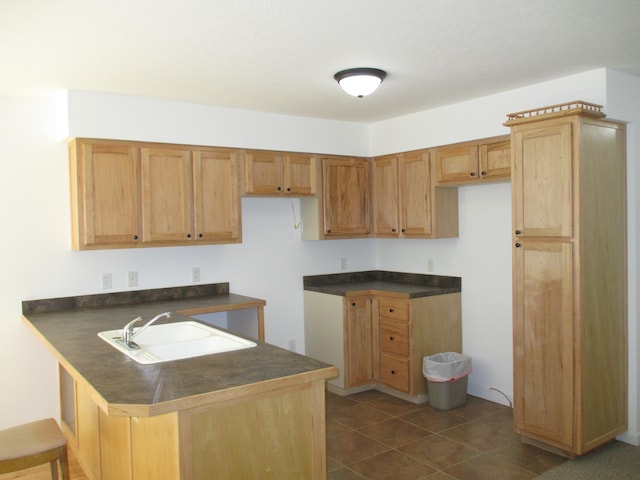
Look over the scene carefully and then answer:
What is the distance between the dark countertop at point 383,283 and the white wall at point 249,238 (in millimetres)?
78

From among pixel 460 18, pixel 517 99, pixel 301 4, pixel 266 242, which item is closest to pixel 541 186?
pixel 517 99

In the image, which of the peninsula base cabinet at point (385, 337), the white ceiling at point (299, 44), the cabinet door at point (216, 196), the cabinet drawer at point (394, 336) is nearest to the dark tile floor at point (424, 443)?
the peninsula base cabinet at point (385, 337)

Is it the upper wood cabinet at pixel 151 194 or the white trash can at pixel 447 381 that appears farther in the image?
the white trash can at pixel 447 381

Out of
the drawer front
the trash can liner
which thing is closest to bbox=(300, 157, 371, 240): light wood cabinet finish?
the drawer front

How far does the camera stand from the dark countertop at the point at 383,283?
14.8 ft

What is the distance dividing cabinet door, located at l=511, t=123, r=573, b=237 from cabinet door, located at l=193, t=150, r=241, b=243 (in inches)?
81.3

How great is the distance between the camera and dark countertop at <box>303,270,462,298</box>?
450cm

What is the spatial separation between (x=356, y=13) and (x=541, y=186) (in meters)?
1.63

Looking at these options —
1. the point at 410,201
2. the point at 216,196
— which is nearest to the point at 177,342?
the point at 216,196

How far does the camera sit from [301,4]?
226cm

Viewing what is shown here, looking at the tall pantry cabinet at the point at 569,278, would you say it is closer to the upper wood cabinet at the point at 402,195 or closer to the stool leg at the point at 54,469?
the upper wood cabinet at the point at 402,195

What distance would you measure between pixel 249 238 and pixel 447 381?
6.58 feet

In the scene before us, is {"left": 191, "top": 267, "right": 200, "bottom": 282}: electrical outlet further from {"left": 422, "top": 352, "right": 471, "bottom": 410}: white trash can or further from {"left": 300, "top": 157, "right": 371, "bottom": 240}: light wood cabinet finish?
{"left": 422, "top": 352, "right": 471, "bottom": 410}: white trash can

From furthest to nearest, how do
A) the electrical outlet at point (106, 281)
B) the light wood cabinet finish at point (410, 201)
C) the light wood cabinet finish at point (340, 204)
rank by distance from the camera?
1. the light wood cabinet finish at point (340, 204)
2. the light wood cabinet finish at point (410, 201)
3. the electrical outlet at point (106, 281)
